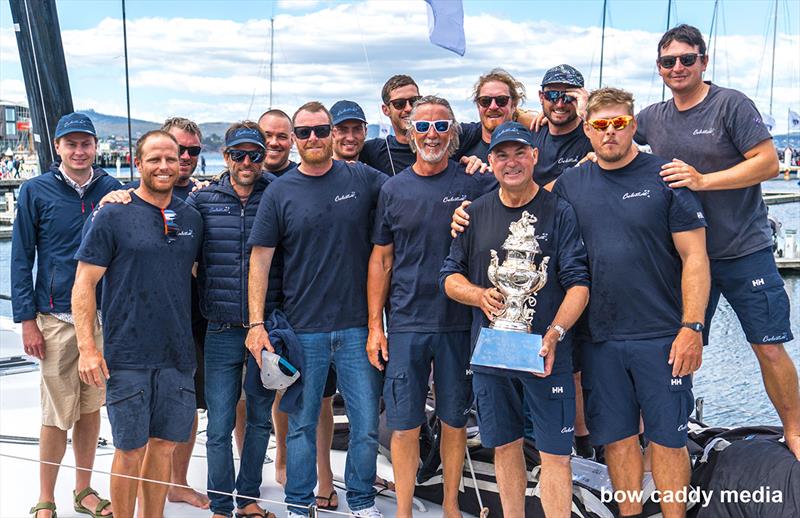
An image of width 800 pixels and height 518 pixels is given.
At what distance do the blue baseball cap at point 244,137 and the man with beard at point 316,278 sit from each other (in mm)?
228

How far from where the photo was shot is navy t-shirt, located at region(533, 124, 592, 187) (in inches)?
182

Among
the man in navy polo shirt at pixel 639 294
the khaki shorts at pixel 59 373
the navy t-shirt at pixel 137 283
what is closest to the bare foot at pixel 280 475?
the khaki shorts at pixel 59 373

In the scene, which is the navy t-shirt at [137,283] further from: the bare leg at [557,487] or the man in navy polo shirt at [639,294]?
the man in navy polo shirt at [639,294]

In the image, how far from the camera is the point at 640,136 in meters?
4.49

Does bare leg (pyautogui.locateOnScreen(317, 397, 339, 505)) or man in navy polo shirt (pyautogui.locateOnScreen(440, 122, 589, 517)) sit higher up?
man in navy polo shirt (pyautogui.locateOnScreen(440, 122, 589, 517))

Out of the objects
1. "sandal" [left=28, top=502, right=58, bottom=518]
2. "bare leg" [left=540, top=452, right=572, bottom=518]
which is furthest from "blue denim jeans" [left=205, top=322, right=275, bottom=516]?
"bare leg" [left=540, top=452, right=572, bottom=518]

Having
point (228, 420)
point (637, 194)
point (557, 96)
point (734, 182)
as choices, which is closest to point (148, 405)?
point (228, 420)

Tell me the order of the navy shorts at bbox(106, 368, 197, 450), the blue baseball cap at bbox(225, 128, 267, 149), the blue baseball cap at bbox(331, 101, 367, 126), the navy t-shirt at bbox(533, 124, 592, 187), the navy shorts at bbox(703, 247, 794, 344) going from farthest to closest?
1. the blue baseball cap at bbox(331, 101, 367, 126)
2. the navy t-shirt at bbox(533, 124, 592, 187)
3. the blue baseball cap at bbox(225, 128, 267, 149)
4. the navy shorts at bbox(703, 247, 794, 344)
5. the navy shorts at bbox(106, 368, 197, 450)

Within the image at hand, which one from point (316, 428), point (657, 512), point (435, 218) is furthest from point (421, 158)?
point (657, 512)

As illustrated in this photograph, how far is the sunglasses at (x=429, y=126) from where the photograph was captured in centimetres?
415

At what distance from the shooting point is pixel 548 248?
12.5 ft

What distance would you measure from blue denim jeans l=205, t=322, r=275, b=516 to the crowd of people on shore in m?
0.01

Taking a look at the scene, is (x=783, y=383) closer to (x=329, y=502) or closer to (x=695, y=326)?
(x=695, y=326)

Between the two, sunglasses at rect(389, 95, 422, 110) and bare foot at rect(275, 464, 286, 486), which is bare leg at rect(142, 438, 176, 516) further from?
sunglasses at rect(389, 95, 422, 110)
